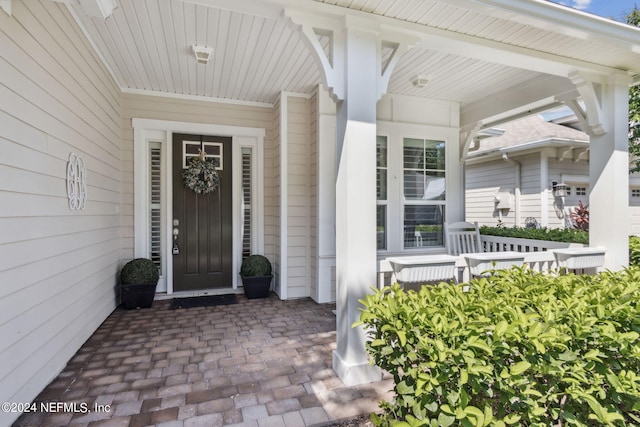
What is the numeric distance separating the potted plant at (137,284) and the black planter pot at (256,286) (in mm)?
1141

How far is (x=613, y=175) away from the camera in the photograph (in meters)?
3.51

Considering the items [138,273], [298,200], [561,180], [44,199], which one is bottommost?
[138,273]

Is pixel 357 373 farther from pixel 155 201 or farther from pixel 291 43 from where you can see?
pixel 155 201

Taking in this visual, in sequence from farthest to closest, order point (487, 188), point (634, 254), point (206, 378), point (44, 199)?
point (487, 188) < point (634, 254) < point (206, 378) < point (44, 199)

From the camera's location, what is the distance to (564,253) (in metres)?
3.47

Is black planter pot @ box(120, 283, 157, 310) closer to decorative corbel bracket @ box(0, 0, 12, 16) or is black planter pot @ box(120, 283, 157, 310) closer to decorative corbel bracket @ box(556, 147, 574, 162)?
decorative corbel bracket @ box(0, 0, 12, 16)

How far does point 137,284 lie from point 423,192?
4.03 meters

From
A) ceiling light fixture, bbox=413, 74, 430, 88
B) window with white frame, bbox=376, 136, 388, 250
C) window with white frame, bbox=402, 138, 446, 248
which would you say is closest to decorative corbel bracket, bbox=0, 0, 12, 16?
ceiling light fixture, bbox=413, 74, 430, 88

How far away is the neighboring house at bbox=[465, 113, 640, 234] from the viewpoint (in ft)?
23.5

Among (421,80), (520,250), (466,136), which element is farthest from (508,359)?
(466,136)

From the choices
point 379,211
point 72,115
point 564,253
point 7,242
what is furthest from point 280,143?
point 564,253

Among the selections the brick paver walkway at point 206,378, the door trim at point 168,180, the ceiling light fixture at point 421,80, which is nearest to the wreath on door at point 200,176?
the door trim at point 168,180

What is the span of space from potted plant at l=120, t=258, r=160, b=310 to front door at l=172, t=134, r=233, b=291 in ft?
1.75

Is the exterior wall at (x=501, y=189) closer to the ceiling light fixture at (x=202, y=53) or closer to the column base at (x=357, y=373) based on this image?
the column base at (x=357, y=373)
